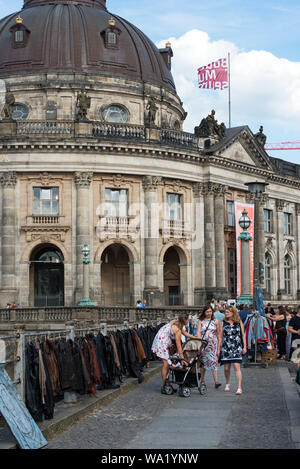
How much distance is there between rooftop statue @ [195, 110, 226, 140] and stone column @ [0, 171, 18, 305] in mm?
13798

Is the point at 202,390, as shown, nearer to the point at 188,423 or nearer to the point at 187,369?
the point at 187,369

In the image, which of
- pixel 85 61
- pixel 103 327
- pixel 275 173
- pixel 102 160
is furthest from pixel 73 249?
pixel 103 327

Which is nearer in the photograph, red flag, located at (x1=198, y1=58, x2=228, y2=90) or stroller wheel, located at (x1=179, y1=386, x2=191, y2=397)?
stroller wheel, located at (x1=179, y1=386, x2=191, y2=397)

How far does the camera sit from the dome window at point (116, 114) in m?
51.9

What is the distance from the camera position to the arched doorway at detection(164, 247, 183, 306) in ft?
165

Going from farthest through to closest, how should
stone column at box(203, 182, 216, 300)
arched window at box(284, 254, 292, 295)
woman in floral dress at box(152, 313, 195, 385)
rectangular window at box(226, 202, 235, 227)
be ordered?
arched window at box(284, 254, 292, 295) < rectangular window at box(226, 202, 235, 227) < stone column at box(203, 182, 216, 300) < woman in floral dress at box(152, 313, 195, 385)

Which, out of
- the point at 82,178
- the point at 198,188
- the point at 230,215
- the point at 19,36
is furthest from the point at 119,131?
the point at 19,36

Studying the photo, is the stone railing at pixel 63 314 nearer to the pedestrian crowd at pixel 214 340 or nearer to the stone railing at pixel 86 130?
the stone railing at pixel 86 130

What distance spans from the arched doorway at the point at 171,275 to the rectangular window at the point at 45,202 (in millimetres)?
9567

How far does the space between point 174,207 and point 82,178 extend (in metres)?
7.04

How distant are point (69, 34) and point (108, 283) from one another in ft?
58.2

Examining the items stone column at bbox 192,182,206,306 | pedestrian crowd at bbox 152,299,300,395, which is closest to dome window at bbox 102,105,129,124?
stone column at bbox 192,182,206,306

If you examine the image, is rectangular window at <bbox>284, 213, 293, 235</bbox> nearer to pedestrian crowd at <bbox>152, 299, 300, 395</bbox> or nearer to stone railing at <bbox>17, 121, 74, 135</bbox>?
stone railing at <bbox>17, 121, 74, 135</bbox>

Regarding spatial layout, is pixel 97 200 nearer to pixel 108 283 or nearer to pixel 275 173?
pixel 108 283
